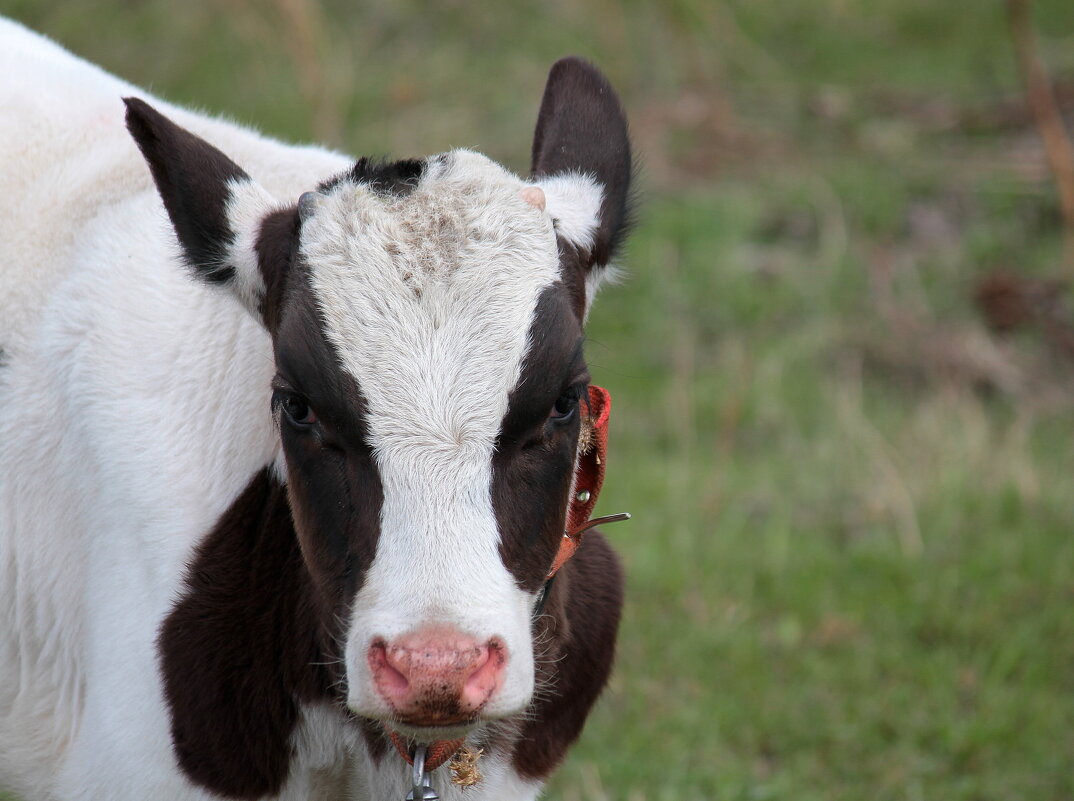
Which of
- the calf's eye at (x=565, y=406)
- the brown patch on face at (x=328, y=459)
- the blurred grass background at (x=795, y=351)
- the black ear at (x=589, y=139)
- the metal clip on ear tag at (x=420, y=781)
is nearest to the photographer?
the brown patch on face at (x=328, y=459)

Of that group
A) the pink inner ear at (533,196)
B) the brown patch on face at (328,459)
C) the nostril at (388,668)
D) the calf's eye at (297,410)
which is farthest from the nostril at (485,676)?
the pink inner ear at (533,196)

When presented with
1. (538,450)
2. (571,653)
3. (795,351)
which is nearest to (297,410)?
(538,450)

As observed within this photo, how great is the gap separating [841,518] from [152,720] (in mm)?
4078

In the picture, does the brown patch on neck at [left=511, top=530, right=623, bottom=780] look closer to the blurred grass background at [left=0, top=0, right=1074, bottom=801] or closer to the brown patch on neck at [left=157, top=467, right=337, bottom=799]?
the brown patch on neck at [left=157, top=467, right=337, bottom=799]

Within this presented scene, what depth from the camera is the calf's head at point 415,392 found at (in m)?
2.42

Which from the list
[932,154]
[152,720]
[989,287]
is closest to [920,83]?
[932,154]

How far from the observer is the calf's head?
2420 millimetres

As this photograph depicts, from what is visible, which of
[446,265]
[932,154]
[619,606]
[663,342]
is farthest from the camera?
[932,154]

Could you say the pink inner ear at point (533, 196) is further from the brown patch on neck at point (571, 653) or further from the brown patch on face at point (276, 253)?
the brown patch on neck at point (571, 653)

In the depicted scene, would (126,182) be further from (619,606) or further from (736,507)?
(736,507)

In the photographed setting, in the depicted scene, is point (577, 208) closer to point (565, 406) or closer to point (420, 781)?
point (565, 406)

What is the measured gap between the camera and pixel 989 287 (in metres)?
8.55

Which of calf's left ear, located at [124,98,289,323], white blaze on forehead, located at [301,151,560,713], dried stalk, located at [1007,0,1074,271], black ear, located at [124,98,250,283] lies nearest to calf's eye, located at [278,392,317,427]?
white blaze on forehead, located at [301,151,560,713]

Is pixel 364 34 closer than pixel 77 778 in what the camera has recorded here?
No
